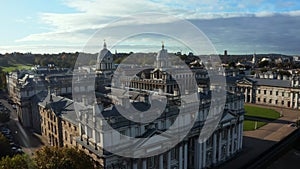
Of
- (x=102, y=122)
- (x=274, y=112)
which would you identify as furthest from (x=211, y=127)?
(x=274, y=112)

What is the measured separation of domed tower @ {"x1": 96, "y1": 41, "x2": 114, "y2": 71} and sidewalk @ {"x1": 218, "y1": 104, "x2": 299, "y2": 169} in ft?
155

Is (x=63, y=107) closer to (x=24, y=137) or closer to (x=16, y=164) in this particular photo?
(x=24, y=137)

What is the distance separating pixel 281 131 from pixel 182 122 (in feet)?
114

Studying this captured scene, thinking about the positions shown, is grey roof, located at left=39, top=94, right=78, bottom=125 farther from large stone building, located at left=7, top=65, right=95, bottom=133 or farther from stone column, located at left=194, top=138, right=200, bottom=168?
stone column, located at left=194, top=138, right=200, bottom=168

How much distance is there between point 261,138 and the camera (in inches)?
2094

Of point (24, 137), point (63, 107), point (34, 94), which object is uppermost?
point (34, 94)

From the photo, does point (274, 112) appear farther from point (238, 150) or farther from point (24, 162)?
point (24, 162)

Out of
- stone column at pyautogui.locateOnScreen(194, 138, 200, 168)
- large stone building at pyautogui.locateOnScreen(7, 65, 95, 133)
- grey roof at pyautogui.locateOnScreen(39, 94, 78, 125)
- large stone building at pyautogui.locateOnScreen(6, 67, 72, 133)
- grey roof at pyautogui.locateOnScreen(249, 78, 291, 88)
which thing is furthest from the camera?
grey roof at pyautogui.locateOnScreen(249, 78, 291, 88)

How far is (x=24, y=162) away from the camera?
26156 mm

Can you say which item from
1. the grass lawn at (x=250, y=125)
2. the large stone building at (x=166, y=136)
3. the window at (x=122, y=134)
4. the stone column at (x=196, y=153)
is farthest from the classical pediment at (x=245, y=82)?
the window at (x=122, y=134)

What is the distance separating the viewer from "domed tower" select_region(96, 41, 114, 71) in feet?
266

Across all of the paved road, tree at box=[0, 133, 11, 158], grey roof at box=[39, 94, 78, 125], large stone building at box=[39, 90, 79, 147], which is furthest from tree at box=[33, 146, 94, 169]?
the paved road

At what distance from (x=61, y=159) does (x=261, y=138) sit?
42.8m

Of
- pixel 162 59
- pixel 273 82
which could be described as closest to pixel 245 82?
pixel 273 82
